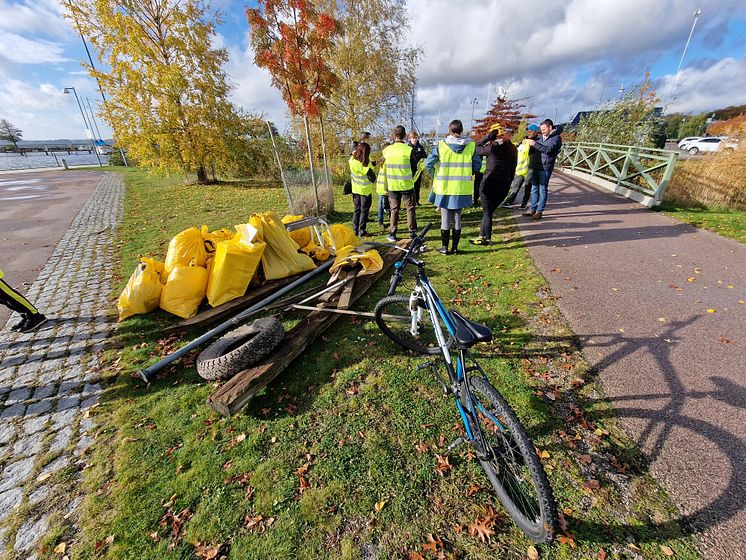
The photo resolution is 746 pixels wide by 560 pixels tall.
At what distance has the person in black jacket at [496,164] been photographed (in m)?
5.57

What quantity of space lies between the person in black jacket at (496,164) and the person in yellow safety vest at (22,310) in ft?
23.3

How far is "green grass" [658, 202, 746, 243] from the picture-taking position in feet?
21.2

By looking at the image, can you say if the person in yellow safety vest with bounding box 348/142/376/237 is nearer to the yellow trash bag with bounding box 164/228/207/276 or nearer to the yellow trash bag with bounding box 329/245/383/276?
the yellow trash bag with bounding box 329/245/383/276

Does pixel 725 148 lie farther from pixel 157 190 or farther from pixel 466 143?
pixel 157 190

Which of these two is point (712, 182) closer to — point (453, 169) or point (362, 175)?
point (453, 169)

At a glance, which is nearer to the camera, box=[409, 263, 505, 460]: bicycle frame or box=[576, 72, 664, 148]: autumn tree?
box=[409, 263, 505, 460]: bicycle frame

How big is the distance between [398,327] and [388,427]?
1.38 m

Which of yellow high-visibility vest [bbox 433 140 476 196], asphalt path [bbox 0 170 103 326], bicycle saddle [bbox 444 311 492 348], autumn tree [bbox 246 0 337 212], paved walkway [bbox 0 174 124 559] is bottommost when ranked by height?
paved walkway [bbox 0 174 124 559]

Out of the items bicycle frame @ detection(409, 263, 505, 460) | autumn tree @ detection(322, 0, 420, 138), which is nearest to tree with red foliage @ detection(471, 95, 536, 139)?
autumn tree @ detection(322, 0, 420, 138)

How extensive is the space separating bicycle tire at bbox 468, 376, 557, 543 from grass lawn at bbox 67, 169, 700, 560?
0.15m

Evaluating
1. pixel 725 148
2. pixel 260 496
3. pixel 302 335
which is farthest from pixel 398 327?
pixel 725 148

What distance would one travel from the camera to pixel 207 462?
7.90ft

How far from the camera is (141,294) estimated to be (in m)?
4.12

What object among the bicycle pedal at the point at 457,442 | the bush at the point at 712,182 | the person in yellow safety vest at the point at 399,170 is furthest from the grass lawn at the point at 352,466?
the bush at the point at 712,182
